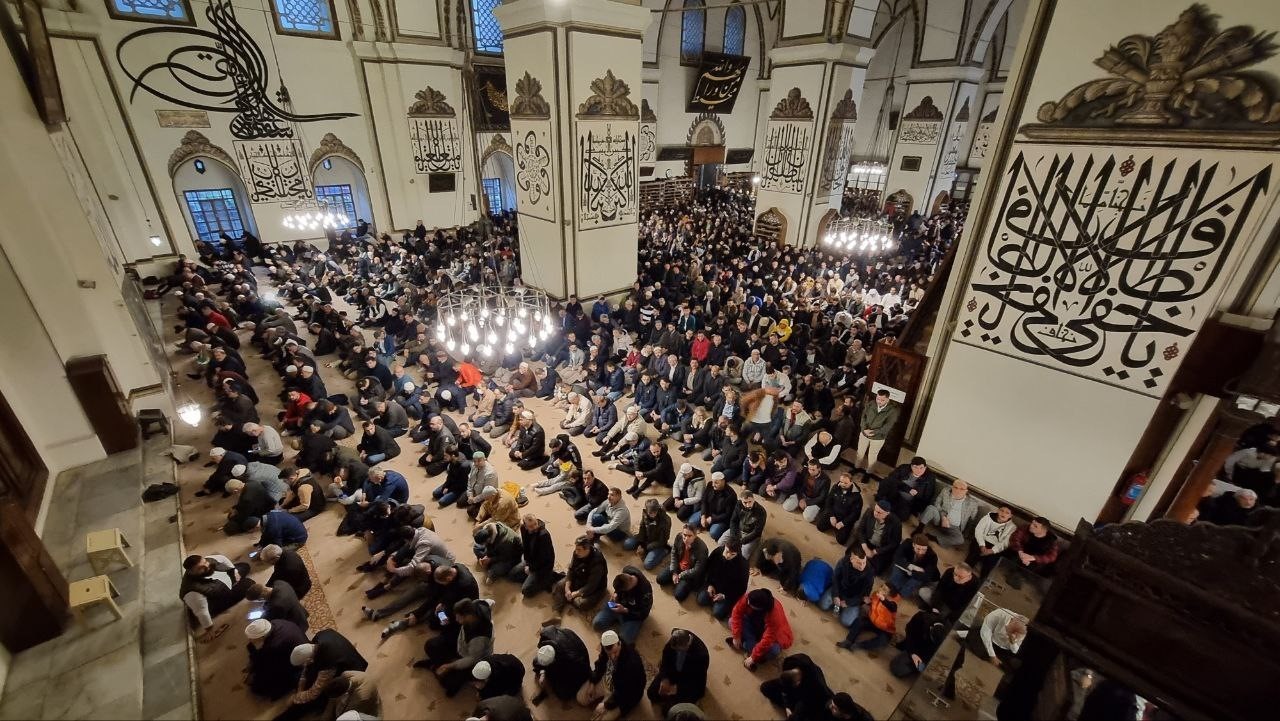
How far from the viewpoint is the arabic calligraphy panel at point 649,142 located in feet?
52.4

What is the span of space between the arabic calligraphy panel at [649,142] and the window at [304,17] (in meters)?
8.18

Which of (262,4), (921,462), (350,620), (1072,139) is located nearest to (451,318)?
(350,620)

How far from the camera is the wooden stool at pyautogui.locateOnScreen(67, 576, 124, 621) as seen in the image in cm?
330

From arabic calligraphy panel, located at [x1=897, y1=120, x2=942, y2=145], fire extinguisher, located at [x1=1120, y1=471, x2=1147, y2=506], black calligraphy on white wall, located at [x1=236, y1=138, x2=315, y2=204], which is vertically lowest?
fire extinguisher, located at [x1=1120, y1=471, x2=1147, y2=506]

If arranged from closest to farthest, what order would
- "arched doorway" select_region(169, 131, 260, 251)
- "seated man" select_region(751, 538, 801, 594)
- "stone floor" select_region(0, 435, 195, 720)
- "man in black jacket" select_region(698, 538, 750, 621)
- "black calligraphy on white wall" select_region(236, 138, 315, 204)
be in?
"stone floor" select_region(0, 435, 195, 720), "man in black jacket" select_region(698, 538, 750, 621), "seated man" select_region(751, 538, 801, 594), "arched doorway" select_region(169, 131, 260, 251), "black calligraphy on white wall" select_region(236, 138, 315, 204)

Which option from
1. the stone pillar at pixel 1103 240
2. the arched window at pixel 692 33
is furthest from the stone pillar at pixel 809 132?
the stone pillar at pixel 1103 240

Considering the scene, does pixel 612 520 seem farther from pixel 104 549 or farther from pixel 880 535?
pixel 104 549

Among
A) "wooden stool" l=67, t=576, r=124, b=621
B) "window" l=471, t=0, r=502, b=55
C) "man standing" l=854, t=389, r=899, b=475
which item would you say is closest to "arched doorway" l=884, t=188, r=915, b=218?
"man standing" l=854, t=389, r=899, b=475

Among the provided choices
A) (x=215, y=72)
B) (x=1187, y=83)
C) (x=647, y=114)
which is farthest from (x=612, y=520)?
(x=647, y=114)

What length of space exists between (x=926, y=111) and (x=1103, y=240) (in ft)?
39.0

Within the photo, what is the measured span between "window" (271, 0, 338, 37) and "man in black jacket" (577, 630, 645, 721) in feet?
44.1

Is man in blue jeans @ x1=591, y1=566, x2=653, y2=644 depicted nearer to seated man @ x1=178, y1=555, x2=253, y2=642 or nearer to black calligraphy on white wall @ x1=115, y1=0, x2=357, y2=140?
seated man @ x1=178, y1=555, x2=253, y2=642

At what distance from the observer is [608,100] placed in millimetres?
7770

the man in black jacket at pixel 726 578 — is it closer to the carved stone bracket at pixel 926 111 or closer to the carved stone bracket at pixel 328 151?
the carved stone bracket at pixel 328 151
